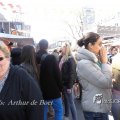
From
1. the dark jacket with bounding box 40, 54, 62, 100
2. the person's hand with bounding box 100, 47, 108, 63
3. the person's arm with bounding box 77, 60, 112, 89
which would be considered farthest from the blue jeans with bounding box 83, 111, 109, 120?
the dark jacket with bounding box 40, 54, 62, 100

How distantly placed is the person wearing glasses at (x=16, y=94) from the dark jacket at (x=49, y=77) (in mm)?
3369

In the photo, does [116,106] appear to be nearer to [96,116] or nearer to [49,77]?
[96,116]

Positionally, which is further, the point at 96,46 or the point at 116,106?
the point at 116,106

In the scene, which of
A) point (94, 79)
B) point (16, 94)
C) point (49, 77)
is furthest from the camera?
point (49, 77)

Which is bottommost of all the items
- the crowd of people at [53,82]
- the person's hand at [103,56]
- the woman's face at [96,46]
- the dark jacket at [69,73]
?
the dark jacket at [69,73]

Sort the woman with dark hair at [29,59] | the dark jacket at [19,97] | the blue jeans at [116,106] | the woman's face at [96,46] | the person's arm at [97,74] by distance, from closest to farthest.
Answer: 1. the dark jacket at [19,97]
2. the person's arm at [97,74]
3. the woman's face at [96,46]
4. the blue jeans at [116,106]
5. the woman with dark hair at [29,59]

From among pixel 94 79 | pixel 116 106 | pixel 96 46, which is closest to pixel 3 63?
pixel 94 79

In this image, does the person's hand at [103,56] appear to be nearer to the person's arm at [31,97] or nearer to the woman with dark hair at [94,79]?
the woman with dark hair at [94,79]

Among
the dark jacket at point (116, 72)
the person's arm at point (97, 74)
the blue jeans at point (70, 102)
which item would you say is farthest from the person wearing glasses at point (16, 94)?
the blue jeans at point (70, 102)

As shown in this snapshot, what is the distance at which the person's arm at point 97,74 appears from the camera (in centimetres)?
406

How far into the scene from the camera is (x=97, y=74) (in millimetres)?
4090

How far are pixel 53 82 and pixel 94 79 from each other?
2490 millimetres

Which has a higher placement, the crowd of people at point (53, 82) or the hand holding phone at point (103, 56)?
the hand holding phone at point (103, 56)

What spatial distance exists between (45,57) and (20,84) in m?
3.45
